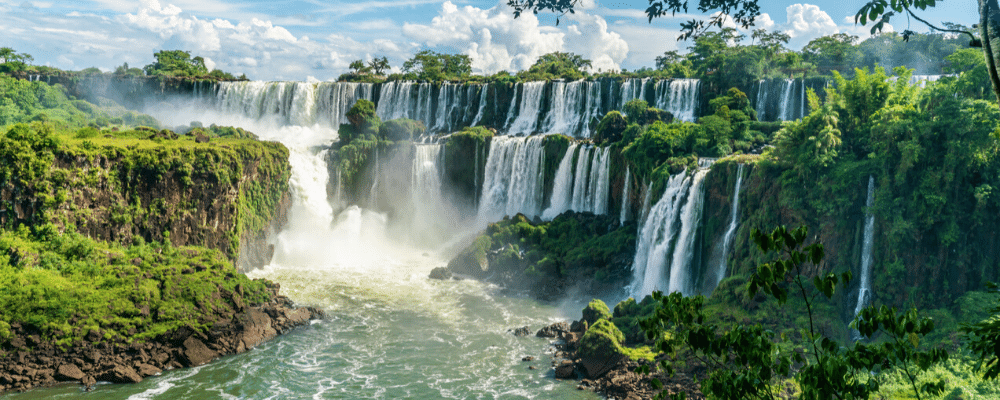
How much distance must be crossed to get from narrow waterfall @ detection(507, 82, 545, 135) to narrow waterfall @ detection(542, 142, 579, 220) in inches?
414

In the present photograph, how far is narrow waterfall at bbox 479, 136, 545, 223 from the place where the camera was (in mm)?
37344

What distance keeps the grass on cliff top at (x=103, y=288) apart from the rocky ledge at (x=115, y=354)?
10.9 inches

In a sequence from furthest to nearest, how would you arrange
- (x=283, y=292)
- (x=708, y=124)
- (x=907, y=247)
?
1. (x=708, y=124)
2. (x=283, y=292)
3. (x=907, y=247)

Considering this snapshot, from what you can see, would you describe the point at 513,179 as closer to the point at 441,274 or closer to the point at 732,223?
the point at 441,274

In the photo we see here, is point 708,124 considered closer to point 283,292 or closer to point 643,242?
point 643,242

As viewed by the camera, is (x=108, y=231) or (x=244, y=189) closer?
(x=108, y=231)

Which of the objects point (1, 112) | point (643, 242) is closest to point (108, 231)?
point (1, 112)

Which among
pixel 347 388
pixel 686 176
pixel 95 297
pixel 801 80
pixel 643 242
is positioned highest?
pixel 801 80

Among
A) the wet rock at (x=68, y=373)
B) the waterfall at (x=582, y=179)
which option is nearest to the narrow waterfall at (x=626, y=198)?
the waterfall at (x=582, y=179)

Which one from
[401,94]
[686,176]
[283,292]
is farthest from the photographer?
[401,94]

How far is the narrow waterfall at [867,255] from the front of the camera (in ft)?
66.6

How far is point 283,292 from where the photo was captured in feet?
95.3

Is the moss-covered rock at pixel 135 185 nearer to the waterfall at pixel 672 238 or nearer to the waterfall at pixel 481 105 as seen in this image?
the waterfall at pixel 672 238

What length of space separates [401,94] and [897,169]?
36.3 metres
